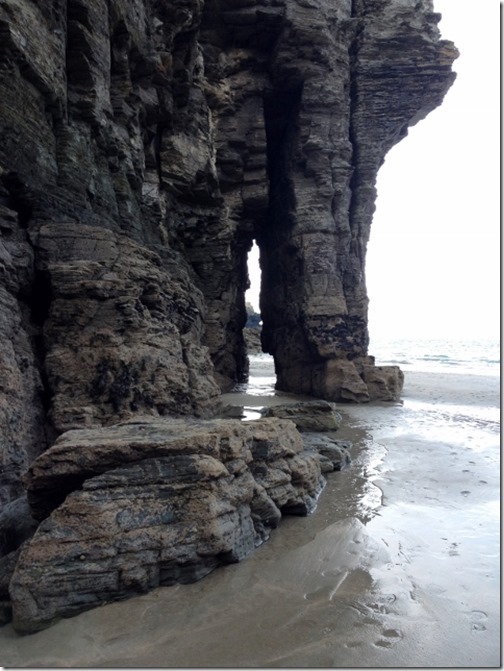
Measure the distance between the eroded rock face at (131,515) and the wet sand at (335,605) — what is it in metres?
0.18

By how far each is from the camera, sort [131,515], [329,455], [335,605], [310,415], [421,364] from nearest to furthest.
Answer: [335,605] < [131,515] < [329,455] < [310,415] < [421,364]

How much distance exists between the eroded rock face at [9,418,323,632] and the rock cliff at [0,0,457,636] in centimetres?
18

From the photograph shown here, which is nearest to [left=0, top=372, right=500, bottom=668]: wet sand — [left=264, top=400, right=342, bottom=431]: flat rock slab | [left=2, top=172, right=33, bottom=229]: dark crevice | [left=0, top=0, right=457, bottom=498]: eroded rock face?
[left=0, top=0, right=457, bottom=498]: eroded rock face

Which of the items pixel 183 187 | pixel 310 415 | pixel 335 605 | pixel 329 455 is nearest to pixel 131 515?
pixel 335 605

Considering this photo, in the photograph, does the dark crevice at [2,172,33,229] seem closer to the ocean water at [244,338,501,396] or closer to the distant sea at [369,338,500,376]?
the ocean water at [244,338,501,396]

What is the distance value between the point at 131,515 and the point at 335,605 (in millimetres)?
1965

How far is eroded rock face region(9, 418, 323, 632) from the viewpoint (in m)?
3.63

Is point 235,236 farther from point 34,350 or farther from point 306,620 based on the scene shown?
point 306,620

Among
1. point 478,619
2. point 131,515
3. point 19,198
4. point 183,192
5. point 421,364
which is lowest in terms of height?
point 421,364

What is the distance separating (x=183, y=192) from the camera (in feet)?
49.0

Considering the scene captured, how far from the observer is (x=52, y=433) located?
608 centimetres

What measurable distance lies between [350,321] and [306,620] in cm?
1760

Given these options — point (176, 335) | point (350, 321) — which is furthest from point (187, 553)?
point (350, 321)

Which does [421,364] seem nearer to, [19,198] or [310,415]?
[310,415]
